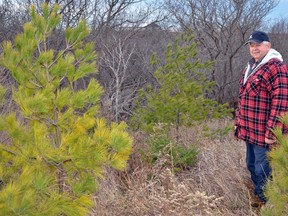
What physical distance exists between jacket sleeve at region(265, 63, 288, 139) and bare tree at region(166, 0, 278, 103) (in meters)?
9.56

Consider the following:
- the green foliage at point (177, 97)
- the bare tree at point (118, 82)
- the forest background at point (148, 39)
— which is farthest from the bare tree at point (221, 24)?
the green foliage at point (177, 97)

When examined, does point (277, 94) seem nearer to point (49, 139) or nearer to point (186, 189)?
point (186, 189)

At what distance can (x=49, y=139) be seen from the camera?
2.57 metres

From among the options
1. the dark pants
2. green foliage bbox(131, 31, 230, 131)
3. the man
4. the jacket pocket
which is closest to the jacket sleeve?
the man

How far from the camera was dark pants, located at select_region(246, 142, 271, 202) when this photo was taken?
3.53 metres

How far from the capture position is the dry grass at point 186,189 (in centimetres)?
331

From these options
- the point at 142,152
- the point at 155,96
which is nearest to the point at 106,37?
the point at 155,96

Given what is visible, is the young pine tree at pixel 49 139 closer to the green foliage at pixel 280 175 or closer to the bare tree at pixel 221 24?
the green foliage at pixel 280 175

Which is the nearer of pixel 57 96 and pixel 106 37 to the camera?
pixel 57 96

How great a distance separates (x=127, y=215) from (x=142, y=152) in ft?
6.46

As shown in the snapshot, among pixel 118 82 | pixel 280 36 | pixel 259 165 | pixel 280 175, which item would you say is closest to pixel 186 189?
pixel 259 165

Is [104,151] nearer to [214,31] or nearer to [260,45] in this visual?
[260,45]

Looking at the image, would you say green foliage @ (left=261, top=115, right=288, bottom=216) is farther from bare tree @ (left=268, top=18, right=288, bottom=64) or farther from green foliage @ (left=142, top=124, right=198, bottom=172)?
bare tree @ (left=268, top=18, right=288, bottom=64)

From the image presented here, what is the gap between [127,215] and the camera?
363 centimetres
